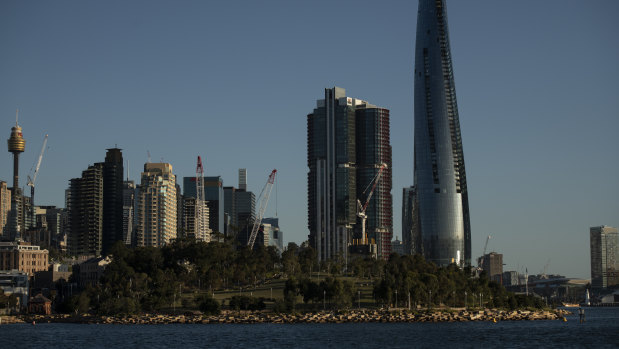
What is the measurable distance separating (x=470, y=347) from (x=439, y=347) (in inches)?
233

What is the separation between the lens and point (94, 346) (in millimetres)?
180250

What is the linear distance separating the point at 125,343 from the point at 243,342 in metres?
23.7

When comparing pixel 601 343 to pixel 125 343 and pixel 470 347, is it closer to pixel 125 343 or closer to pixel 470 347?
pixel 470 347

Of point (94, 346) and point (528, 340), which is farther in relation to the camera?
point (528, 340)

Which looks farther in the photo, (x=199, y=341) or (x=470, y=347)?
(x=199, y=341)

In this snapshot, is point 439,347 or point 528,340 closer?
point 439,347

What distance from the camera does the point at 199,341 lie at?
19025cm

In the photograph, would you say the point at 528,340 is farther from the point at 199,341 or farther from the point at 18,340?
the point at 18,340

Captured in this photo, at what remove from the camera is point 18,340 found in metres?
198

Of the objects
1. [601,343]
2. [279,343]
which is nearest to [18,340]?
[279,343]

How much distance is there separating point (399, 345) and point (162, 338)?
174 ft

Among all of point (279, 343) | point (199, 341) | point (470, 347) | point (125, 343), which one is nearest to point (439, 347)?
point (470, 347)

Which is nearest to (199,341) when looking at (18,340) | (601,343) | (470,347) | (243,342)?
(243,342)

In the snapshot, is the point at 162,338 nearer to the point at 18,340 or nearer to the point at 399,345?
the point at 18,340
